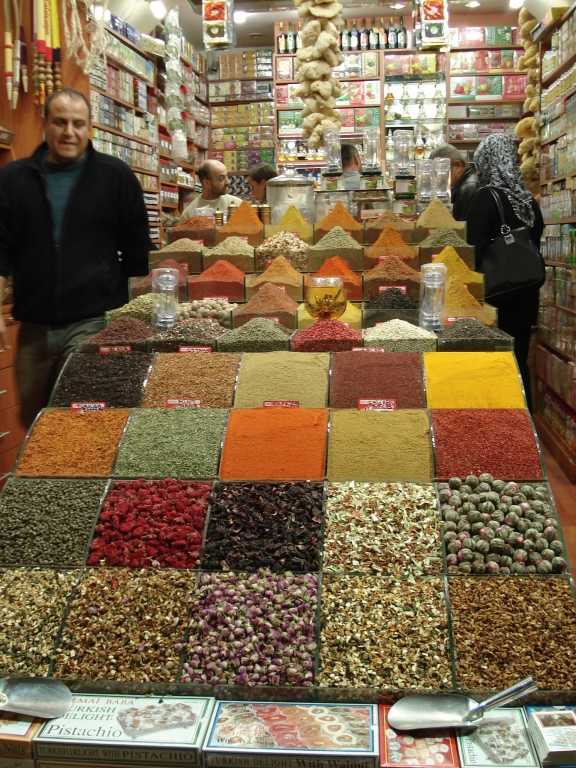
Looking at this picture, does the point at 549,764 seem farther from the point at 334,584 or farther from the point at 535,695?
the point at 334,584

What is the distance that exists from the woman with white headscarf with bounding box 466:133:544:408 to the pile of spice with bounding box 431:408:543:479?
172 centimetres

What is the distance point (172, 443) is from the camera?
191cm

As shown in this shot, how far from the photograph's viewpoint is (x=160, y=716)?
50.2 inches

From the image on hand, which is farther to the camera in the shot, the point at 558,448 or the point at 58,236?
the point at 558,448

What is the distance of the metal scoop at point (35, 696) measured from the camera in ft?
4.24

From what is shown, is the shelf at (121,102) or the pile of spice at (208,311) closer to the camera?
the pile of spice at (208,311)

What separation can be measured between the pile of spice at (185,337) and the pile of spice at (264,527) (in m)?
0.73

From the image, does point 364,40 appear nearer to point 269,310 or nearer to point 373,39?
point 373,39

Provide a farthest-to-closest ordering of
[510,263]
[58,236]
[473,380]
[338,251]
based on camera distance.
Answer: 1. [510,263]
2. [338,251]
3. [58,236]
4. [473,380]

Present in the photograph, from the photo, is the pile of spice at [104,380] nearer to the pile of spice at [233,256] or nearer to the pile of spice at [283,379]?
the pile of spice at [283,379]

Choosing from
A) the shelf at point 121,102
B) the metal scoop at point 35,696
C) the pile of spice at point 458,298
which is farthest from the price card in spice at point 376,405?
the shelf at point 121,102

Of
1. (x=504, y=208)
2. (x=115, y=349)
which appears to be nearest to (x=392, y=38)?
(x=504, y=208)

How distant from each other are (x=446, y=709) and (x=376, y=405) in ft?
2.97

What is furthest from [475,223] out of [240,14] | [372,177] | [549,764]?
[240,14]
